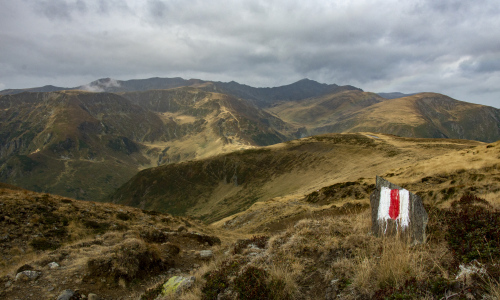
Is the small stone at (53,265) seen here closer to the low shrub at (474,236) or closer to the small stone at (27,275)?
the small stone at (27,275)

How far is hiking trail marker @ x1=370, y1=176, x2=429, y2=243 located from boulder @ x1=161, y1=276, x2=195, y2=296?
229 inches

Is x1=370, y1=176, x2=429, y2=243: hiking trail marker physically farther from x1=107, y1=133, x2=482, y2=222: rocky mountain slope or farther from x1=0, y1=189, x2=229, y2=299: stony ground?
x1=107, y1=133, x2=482, y2=222: rocky mountain slope

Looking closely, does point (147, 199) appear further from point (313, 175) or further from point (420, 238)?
point (420, 238)

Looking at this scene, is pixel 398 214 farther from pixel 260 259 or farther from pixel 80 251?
pixel 80 251

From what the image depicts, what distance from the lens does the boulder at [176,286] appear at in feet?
21.4

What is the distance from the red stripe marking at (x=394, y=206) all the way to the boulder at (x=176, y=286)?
632 centimetres

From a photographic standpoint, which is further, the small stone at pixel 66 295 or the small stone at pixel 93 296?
→ the small stone at pixel 93 296

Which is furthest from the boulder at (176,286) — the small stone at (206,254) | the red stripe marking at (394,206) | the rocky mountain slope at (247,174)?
the rocky mountain slope at (247,174)

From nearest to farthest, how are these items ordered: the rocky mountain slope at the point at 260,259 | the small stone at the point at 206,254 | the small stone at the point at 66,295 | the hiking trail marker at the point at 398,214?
the rocky mountain slope at the point at 260,259, the hiking trail marker at the point at 398,214, the small stone at the point at 66,295, the small stone at the point at 206,254

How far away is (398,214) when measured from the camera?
7.61 meters

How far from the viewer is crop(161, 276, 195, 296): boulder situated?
6.52 meters

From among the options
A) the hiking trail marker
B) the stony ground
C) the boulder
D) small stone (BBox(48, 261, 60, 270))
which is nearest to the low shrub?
the hiking trail marker

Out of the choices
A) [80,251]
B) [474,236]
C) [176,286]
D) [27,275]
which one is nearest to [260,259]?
[176,286]

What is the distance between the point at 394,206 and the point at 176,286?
7.00m
